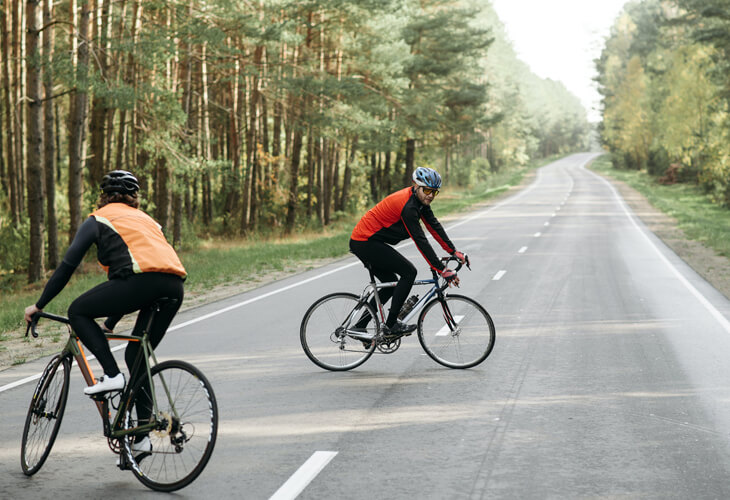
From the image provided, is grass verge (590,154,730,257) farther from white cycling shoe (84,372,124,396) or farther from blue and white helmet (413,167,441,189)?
white cycling shoe (84,372,124,396)

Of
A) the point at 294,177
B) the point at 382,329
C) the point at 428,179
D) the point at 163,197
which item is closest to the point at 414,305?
the point at 382,329

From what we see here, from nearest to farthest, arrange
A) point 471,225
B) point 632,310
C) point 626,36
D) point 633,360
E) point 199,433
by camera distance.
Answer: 1. point 199,433
2. point 633,360
3. point 632,310
4. point 471,225
5. point 626,36

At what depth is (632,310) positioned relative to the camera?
1205cm

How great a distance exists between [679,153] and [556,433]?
5704 cm

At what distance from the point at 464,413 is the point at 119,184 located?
10.8ft

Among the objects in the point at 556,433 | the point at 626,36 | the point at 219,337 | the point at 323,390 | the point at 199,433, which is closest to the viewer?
the point at 199,433

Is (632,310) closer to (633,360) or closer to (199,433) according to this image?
(633,360)

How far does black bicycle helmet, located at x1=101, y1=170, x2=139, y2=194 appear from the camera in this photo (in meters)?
5.02

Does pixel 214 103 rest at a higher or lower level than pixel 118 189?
higher

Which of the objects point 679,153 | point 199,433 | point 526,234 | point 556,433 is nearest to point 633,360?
point 556,433

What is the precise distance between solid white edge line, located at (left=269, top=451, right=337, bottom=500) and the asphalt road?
0.6 inches

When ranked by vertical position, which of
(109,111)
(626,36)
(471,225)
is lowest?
(471,225)

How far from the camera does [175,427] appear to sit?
15.8ft

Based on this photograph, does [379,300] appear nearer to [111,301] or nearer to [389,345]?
[389,345]
